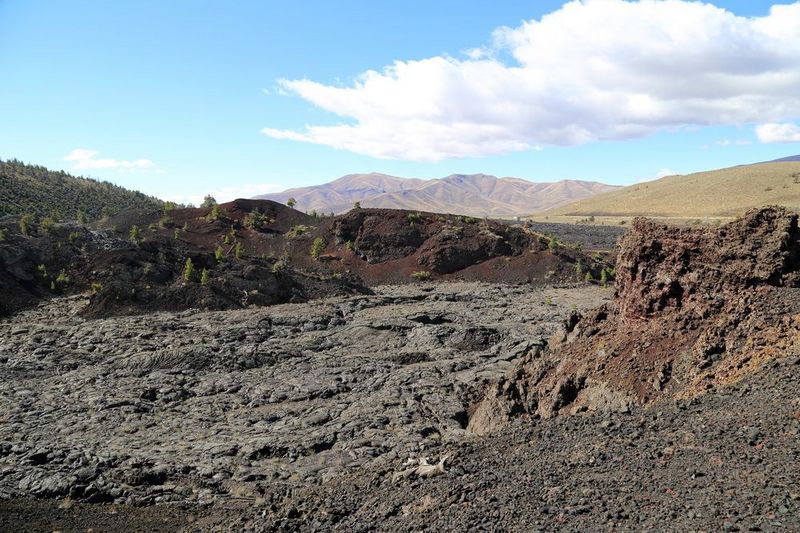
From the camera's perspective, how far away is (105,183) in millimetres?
87875

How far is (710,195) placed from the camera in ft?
380

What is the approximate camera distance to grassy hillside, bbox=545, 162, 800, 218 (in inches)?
3880

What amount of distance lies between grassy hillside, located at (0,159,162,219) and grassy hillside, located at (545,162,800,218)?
8628 centimetres

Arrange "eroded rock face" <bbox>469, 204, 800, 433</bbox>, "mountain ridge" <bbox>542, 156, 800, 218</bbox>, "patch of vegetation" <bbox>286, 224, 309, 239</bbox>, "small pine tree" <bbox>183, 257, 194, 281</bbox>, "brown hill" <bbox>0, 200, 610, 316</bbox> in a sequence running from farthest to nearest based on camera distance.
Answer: "mountain ridge" <bbox>542, 156, 800, 218</bbox>
"patch of vegetation" <bbox>286, 224, 309, 239</bbox>
"small pine tree" <bbox>183, 257, 194, 281</bbox>
"brown hill" <bbox>0, 200, 610, 316</bbox>
"eroded rock face" <bbox>469, 204, 800, 433</bbox>

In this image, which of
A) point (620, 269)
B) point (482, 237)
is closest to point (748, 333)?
point (620, 269)

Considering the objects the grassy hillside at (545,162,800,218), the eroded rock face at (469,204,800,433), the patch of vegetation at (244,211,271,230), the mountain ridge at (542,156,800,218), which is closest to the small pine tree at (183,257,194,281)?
the patch of vegetation at (244,211,271,230)

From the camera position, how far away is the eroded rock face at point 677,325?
30.9 feet

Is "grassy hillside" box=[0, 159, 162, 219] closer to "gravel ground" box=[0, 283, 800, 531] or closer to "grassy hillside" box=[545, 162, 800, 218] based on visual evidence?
"gravel ground" box=[0, 283, 800, 531]

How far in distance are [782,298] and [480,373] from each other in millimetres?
8832

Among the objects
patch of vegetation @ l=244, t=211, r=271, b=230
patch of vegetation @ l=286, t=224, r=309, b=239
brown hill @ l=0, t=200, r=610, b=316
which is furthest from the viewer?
patch of vegetation @ l=244, t=211, r=271, b=230

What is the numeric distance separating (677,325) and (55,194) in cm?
7406

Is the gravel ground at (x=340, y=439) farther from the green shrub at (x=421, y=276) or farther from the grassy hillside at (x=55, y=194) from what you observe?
the grassy hillside at (x=55, y=194)

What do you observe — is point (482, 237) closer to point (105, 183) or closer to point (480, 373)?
point (480, 373)

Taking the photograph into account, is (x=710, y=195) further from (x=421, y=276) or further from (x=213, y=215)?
(x=213, y=215)
